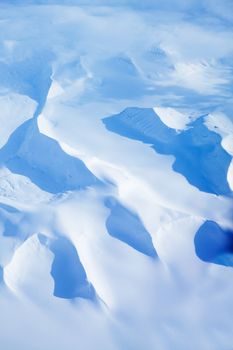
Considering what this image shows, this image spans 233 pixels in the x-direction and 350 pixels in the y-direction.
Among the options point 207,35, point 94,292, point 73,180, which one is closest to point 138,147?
point 73,180

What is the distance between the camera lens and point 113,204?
13.1ft

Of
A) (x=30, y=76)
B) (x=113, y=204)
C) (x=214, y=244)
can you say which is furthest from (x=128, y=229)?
(x=30, y=76)

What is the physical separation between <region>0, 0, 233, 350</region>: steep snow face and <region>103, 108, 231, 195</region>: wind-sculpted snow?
0.02 m

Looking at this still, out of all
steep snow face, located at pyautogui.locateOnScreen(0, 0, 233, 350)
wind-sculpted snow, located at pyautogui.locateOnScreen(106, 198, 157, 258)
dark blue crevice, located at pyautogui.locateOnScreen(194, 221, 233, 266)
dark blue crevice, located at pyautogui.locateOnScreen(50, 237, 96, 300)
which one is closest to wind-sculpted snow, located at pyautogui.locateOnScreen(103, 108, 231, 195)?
steep snow face, located at pyautogui.locateOnScreen(0, 0, 233, 350)

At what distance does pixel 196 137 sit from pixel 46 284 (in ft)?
11.3

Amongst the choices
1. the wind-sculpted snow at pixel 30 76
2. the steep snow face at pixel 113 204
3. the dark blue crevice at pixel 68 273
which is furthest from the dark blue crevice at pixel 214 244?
the wind-sculpted snow at pixel 30 76

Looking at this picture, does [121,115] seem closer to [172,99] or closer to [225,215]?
[172,99]

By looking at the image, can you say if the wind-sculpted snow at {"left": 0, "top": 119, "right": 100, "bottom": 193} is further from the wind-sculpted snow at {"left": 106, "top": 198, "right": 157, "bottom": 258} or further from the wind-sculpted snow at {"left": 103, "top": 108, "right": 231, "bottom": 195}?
the wind-sculpted snow at {"left": 103, "top": 108, "right": 231, "bottom": 195}

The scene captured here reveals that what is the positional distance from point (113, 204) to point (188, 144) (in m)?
2.08

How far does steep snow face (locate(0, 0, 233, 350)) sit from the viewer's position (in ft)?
9.93

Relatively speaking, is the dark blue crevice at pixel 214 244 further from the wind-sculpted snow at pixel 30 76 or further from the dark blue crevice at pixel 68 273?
the wind-sculpted snow at pixel 30 76

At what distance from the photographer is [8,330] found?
9.31ft

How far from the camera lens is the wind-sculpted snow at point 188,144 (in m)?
4.72

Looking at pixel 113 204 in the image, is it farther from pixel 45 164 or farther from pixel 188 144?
pixel 188 144
